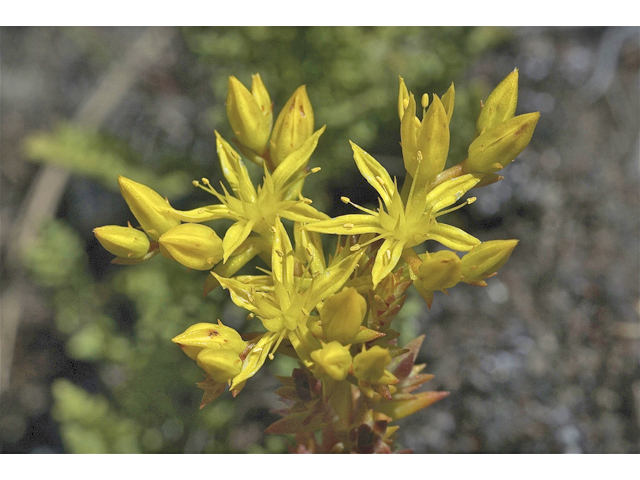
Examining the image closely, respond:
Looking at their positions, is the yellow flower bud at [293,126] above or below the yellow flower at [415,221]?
above

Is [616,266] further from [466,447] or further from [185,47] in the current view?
[185,47]

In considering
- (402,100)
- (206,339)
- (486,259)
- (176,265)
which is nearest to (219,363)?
(206,339)

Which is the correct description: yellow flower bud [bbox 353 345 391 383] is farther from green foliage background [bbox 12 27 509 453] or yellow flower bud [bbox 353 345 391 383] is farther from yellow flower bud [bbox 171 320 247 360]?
green foliage background [bbox 12 27 509 453]

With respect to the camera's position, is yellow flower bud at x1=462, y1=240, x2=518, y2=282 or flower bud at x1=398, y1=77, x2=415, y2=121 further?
flower bud at x1=398, y1=77, x2=415, y2=121

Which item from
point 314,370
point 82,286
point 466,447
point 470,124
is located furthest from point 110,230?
point 466,447

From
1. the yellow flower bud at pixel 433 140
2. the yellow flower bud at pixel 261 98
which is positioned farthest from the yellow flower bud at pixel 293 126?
the yellow flower bud at pixel 433 140

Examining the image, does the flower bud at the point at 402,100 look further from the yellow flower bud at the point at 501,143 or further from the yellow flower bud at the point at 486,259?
the yellow flower bud at the point at 486,259

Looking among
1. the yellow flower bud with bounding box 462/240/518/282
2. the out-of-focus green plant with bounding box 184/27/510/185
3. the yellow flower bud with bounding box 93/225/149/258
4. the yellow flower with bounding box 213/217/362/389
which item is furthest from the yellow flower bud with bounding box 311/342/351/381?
the out-of-focus green plant with bounding box 184/27/510/185

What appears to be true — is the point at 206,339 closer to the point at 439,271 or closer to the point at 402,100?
the point at 439,271
